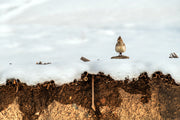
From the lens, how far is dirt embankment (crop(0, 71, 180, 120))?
3.69 metres

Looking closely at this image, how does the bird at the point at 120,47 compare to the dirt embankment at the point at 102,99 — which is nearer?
the dirt embankment at the point at 102,99

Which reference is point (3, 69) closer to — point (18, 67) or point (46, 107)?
point (18, 67)

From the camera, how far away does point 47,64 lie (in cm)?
401

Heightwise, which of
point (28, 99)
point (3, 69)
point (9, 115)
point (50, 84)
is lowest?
point (9, 115)

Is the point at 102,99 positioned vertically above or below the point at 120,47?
below

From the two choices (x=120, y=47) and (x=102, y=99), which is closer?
(x=102, y=99)

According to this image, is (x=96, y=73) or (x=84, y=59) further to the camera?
(x=84, y=59)

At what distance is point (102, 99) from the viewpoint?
12.1ft

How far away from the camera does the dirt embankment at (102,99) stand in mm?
3691

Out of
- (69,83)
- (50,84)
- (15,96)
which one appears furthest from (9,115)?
(69,83)

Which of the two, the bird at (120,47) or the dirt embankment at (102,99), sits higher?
the bird at (120,47)

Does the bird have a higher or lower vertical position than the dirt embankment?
higher

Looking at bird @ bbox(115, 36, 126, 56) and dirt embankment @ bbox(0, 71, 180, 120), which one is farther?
bird @ bbox(115, 36, 126, 56)

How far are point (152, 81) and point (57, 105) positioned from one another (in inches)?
71.7
